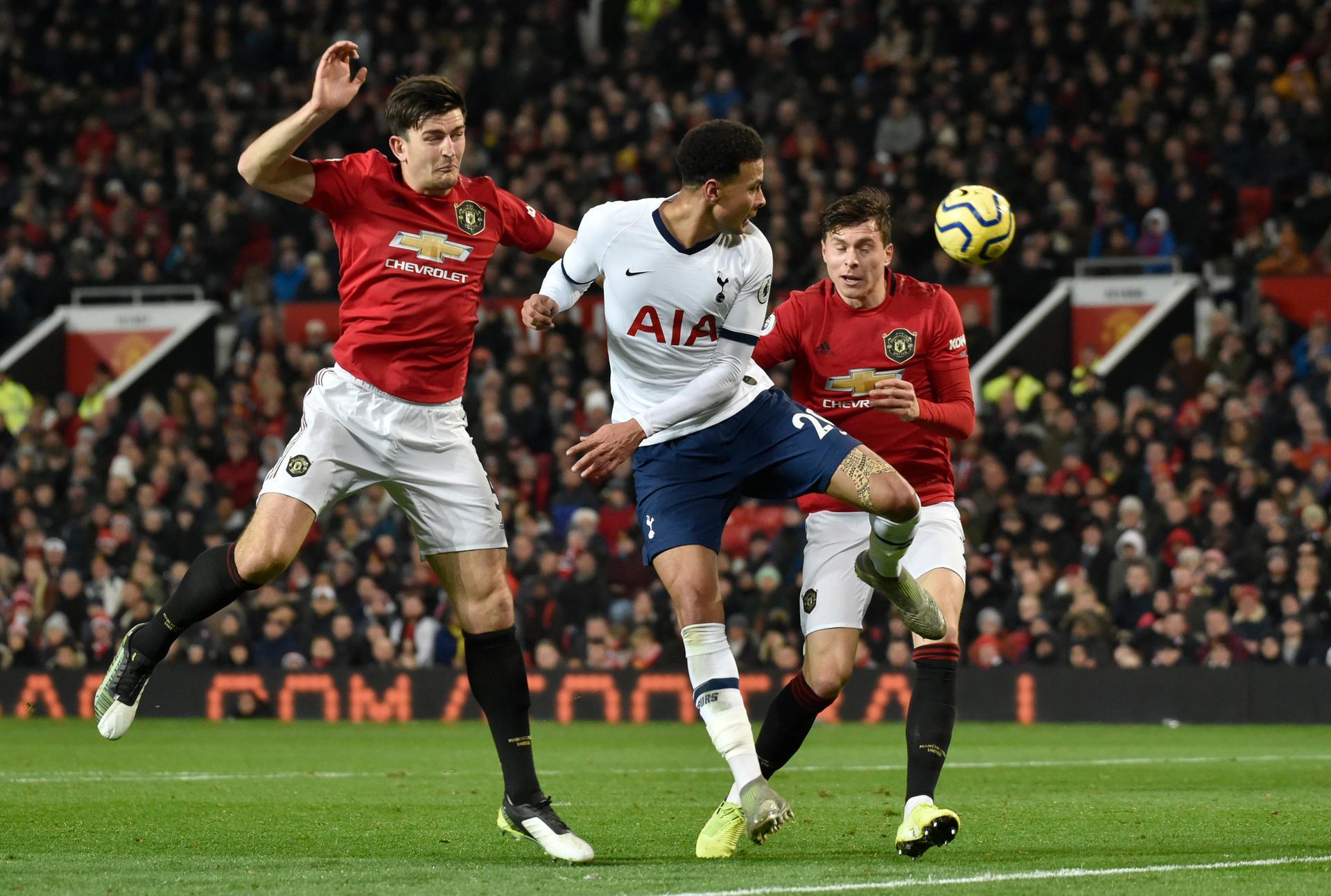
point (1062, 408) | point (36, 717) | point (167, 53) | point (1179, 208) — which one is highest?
point (167, 53)

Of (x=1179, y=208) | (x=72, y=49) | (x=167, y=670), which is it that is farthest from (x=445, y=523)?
(x=72, y=49)

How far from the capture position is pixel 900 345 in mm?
7633

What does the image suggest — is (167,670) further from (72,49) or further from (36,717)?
(72,49)

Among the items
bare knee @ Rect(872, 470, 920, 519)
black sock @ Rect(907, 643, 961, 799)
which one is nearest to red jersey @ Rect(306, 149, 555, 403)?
bare knee @ Rect(872, 470, 920, 519)

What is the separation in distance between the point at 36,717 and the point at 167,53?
12593mm

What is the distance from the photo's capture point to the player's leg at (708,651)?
6801 millimetres

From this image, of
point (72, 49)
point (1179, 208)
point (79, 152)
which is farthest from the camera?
point (72, 49)

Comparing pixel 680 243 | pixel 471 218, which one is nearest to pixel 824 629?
pixel 680 243

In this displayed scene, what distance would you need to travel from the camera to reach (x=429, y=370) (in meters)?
7.15

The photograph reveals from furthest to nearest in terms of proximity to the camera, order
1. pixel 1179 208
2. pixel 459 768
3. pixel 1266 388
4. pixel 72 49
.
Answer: pixel 72 49 → pixel 1179 208 → pixel 1266 388 → pixel 459 768

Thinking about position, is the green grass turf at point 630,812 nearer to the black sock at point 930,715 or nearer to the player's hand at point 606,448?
the black sock at point 930,715

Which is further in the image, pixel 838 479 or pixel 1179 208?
pixel 1179 208

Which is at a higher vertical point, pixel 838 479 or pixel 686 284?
pixel 686 284

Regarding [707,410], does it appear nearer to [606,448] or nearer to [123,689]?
[606,448]
